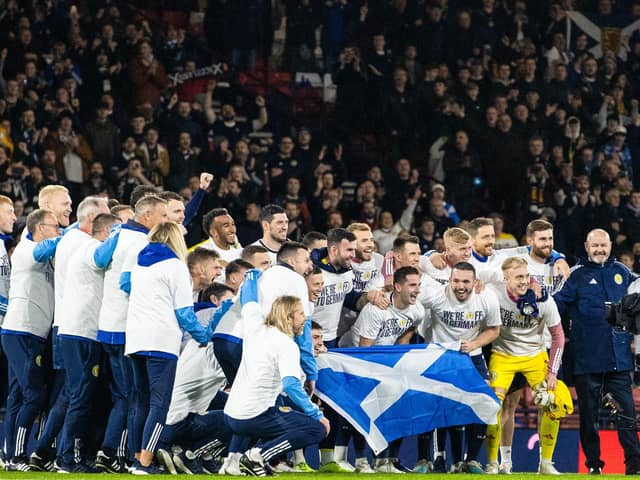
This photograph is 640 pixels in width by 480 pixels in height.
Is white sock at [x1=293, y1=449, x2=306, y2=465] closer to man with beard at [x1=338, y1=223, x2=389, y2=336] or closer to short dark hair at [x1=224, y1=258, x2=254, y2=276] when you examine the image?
man with beard at [x1=338, y1=223, x2=389, y2=336]

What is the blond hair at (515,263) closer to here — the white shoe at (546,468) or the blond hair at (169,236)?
the white shoe at (546,468)

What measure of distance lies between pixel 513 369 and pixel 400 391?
3.62 ft

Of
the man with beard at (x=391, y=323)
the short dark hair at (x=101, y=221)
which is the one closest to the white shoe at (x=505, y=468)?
the man with beard at (x=391, y=323)

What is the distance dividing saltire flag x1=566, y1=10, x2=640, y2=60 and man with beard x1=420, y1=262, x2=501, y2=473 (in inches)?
470

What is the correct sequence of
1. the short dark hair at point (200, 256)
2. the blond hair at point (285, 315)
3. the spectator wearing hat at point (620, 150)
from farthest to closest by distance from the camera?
the spectator wearing hat at point (620, 150), the short dark hair at point (200, 256), the blond hair at point (285, 315)

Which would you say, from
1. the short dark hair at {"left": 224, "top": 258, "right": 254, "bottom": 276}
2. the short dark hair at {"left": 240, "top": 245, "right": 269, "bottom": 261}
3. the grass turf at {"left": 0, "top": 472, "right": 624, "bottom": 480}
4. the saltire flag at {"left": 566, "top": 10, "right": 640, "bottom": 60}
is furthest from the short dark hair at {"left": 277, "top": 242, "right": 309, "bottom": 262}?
the saltire flag at {"left": 566, "top": 10, "right": 640, "bottom": 60}

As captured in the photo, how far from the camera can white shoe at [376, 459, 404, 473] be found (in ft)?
36.3

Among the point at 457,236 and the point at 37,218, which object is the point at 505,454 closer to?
the point at 457,236

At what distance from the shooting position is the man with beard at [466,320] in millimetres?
11148

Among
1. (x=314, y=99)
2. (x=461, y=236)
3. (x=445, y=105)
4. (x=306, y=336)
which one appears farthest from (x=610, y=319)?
(x=314, y=99)

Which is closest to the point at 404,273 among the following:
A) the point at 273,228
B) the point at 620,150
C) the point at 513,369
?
the point at 273,228

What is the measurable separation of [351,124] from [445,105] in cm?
144

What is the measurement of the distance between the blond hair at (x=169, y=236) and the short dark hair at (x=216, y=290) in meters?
0.93

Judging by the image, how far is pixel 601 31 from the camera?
2272 centimetres
